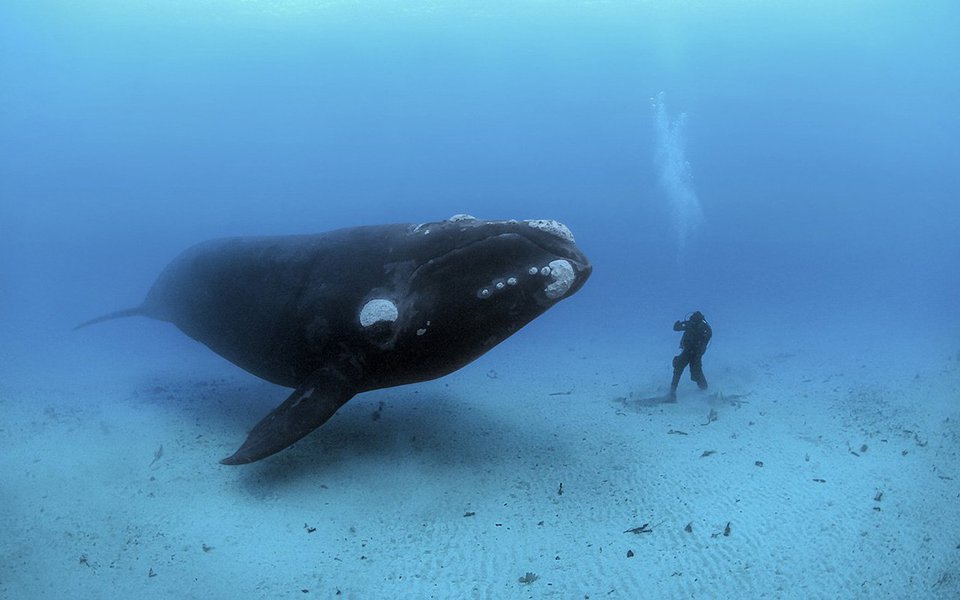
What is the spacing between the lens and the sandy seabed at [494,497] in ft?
15.1

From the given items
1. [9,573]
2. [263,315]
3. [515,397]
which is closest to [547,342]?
[515,397]

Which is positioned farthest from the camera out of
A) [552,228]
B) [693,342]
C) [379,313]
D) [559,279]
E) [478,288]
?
[693,342]

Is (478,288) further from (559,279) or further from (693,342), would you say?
(693,342)

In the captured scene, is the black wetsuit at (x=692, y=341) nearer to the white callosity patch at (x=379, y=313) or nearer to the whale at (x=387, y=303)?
the whale at (x=387, y=303)

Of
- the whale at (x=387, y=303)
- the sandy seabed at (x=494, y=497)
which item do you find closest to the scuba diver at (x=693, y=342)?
the sandy seabed at (x=494, y=497)

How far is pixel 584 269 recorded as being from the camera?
5.95m

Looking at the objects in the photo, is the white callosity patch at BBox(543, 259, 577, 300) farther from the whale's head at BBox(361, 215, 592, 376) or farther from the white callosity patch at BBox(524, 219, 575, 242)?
the white callosity patch at BBox(524, 219, 575, 242)

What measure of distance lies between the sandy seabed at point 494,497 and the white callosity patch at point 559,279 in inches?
88.0

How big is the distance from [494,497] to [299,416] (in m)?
2.39

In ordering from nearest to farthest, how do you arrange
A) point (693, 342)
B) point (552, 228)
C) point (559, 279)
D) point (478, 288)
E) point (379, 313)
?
point (559, 279) → point (478, 288) → point (379, 313) → point (552, 228) → point (693, 342)

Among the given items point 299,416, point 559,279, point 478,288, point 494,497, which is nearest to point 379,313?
point 478,288

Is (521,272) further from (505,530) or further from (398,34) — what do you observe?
(398,34)

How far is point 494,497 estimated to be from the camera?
19.5 feet

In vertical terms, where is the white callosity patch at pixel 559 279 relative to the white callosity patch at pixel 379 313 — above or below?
above
